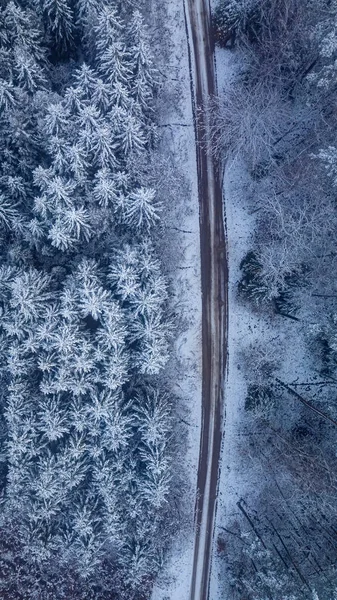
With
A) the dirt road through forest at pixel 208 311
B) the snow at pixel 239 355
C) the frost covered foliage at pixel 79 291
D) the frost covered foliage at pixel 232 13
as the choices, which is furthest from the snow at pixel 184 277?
the frost covered foliage at pixel 79 291

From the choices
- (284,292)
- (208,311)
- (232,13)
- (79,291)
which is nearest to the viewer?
(79,291)

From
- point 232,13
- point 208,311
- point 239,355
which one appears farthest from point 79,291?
point 232,13

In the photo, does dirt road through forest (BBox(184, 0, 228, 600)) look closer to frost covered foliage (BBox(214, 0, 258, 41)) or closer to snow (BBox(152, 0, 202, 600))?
snow (BBox(152, 0, 202, 600))

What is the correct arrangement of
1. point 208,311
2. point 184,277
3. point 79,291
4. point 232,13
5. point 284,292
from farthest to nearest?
point 208,311 < point 184,277 < point 284,292 < point 232,13 < point 79,291

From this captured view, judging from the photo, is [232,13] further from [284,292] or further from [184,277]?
[284,292]

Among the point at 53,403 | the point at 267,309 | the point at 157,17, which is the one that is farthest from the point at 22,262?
the point at 157,17

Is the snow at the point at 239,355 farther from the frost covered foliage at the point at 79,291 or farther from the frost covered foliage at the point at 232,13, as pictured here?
the frost covered foliage at the point at 232,13

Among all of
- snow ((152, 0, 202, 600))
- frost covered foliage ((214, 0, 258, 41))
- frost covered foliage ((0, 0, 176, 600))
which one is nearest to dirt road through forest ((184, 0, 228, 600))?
snow ((152, 0, 202, 600))
